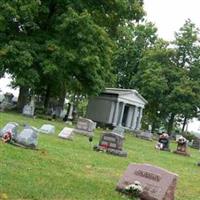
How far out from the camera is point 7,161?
12383 mm

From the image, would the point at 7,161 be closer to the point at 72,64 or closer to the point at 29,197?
the point at 29,197

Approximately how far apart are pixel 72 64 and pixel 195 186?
2488cm

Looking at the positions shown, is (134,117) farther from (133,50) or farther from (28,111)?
(28,111)

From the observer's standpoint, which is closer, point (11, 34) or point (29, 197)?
point (29, 197)

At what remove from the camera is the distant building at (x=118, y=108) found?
58.3m

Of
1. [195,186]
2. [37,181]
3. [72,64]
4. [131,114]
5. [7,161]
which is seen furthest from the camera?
[131,114]

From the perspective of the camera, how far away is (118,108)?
5884 centimetres

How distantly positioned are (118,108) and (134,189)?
4781 cm

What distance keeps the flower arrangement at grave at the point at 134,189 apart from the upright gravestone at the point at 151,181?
0.06 m

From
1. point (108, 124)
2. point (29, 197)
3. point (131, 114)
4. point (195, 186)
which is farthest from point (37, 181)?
point (131, 114)

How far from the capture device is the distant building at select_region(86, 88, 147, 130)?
58344 mm

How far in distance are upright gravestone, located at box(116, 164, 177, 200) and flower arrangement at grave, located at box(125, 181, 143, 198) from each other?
0.21 ft

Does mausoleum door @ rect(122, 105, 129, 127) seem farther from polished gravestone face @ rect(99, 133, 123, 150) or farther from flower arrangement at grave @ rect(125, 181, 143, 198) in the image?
flower arrangement at grave @ rect(125, 181, 143, 198)

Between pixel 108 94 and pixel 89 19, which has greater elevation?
pixel 89 19
